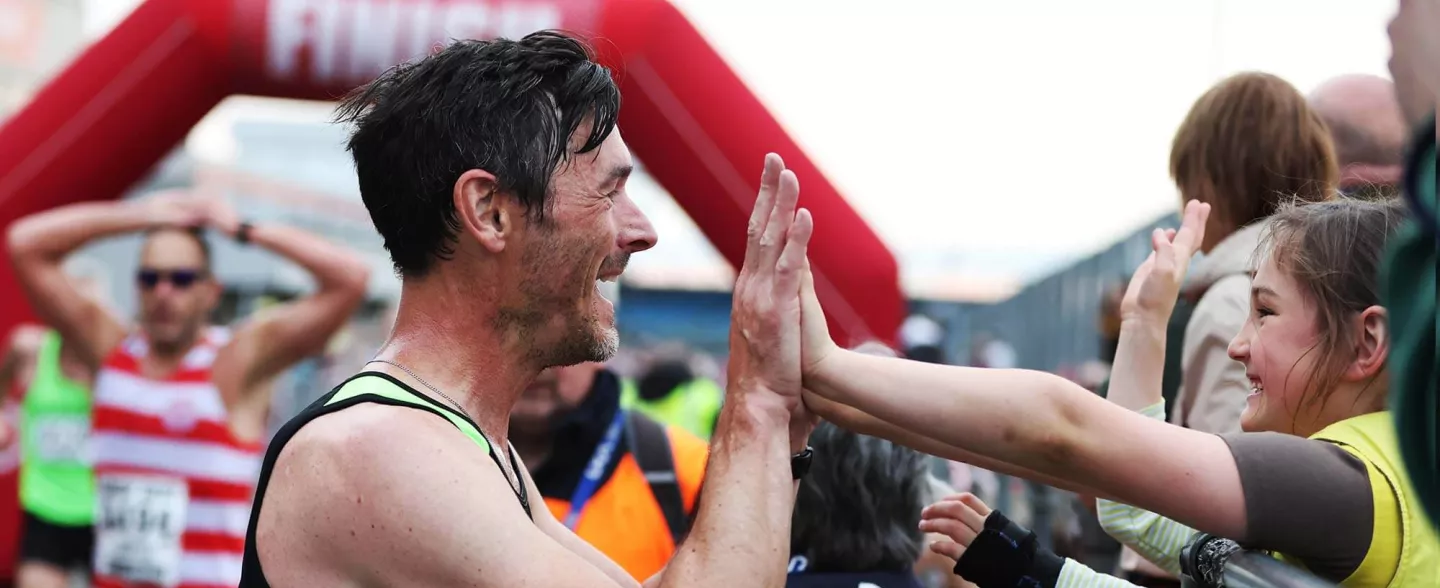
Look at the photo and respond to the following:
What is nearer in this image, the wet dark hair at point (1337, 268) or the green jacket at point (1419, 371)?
the green jacket at point (1419, 371)

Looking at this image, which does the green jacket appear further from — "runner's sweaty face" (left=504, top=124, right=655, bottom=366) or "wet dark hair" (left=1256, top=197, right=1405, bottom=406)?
"runner's sweaty face" (left=504, top=124, right=655, bottom=366)

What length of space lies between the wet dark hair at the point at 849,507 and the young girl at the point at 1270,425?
25.3 inches

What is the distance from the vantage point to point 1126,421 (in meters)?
1.50

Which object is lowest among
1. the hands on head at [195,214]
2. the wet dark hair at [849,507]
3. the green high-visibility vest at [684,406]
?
the green high-visibility vest at [684,406]

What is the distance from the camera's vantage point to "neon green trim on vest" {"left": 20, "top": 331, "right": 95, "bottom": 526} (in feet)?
17.0

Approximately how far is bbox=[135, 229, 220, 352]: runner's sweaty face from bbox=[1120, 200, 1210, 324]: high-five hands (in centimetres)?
358

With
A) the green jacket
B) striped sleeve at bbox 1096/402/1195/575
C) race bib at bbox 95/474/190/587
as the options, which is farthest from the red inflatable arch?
the green jacket

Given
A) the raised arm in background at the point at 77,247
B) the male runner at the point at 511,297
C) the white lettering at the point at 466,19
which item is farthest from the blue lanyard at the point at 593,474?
the white lettering at the point at 466,19

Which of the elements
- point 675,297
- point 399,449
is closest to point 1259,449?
point 399,449

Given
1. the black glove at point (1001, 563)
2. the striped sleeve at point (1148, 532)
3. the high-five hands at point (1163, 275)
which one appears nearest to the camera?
the black glove at point (1001, 563)

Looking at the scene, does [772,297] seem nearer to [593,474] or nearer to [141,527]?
[593,474]

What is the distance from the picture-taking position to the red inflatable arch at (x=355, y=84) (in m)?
5.50

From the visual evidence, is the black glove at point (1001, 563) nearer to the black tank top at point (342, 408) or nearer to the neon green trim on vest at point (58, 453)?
the black tank top at point (342, 408)

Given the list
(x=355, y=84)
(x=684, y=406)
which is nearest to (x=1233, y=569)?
(x=355, y=84)
